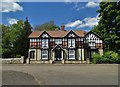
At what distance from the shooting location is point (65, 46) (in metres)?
43.9

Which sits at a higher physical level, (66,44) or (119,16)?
(119,16)

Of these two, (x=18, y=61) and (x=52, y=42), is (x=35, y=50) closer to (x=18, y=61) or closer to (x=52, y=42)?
(x=52, y=42)

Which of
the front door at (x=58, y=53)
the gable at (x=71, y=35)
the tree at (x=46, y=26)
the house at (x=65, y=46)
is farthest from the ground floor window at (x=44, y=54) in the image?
the tree at (x=46, y=26)

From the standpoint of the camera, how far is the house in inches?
1715

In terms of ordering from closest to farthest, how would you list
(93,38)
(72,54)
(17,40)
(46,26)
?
(72,54)
(93,38)
(17,40)
(46,26)

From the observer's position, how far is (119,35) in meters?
37.6

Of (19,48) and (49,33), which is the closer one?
(49,33)

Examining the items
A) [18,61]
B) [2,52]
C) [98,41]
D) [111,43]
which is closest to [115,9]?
[111,43]

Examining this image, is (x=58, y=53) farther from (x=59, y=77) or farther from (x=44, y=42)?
(x=59, y=77)

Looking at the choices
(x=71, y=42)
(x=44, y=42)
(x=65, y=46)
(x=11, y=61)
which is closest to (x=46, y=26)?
(x=44, y=42)

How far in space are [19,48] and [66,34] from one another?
35.7ft

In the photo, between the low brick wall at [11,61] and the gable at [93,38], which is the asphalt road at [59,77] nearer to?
the low brick wall at [11,61]

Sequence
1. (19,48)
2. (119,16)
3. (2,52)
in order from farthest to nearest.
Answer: (19,48)
(2,52)
(119,16)

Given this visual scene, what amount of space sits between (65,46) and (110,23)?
9.46 metres
